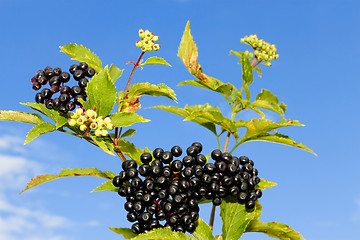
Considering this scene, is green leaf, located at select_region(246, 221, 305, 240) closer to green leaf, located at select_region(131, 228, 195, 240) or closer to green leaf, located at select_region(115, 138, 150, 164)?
green leaf, located at select_region(131, 228, 195, 240)

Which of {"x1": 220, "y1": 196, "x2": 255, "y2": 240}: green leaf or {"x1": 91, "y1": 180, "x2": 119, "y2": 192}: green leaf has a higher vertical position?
{"x1": 91, "y1": 180, "x2": 119, "y2": 192}: green leaf

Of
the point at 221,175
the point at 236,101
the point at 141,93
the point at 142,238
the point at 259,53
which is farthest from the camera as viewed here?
the point at 259,53

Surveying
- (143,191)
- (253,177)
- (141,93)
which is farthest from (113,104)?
(253,177)

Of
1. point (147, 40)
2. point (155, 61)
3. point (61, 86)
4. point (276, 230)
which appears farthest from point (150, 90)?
point (276, 230)

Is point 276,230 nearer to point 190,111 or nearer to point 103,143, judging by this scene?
point 190,111

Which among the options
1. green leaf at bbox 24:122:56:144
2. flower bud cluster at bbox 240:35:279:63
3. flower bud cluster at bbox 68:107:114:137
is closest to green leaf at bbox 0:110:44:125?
green leaf at bbox 24:122:56:144

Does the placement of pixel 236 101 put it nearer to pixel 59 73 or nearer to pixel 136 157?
pixel 136 157
